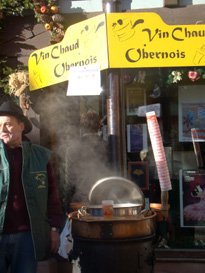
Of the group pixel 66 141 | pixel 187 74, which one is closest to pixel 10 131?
pixel 66 141

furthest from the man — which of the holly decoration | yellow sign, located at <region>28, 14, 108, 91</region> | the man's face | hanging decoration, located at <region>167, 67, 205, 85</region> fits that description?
hanging decoration, located at <region>167, 67, 205, 85</region>

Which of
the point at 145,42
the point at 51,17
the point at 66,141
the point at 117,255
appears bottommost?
the point at 117,255

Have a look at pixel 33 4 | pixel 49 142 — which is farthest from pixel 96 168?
pixel 33 4

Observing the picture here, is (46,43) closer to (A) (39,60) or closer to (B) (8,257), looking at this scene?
(A) (39,60)

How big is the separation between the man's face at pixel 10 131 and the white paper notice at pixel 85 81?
32.9 inches

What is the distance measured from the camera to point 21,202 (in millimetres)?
3738

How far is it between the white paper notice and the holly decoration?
3.70 ft

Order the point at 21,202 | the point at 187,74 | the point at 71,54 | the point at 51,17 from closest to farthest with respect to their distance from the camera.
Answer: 1. the point at 21,202
2. the point at 71,54
3. the point at 51,17
4. the point at 187,74

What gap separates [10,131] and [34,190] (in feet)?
1.53

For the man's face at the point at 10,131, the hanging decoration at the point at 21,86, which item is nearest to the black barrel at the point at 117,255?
the man's face at the point at 10,131

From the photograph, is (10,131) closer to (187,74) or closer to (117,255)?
(117,255)

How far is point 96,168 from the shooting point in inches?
208

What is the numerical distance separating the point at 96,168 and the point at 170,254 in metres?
1.34

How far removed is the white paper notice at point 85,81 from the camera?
4.45 metres
